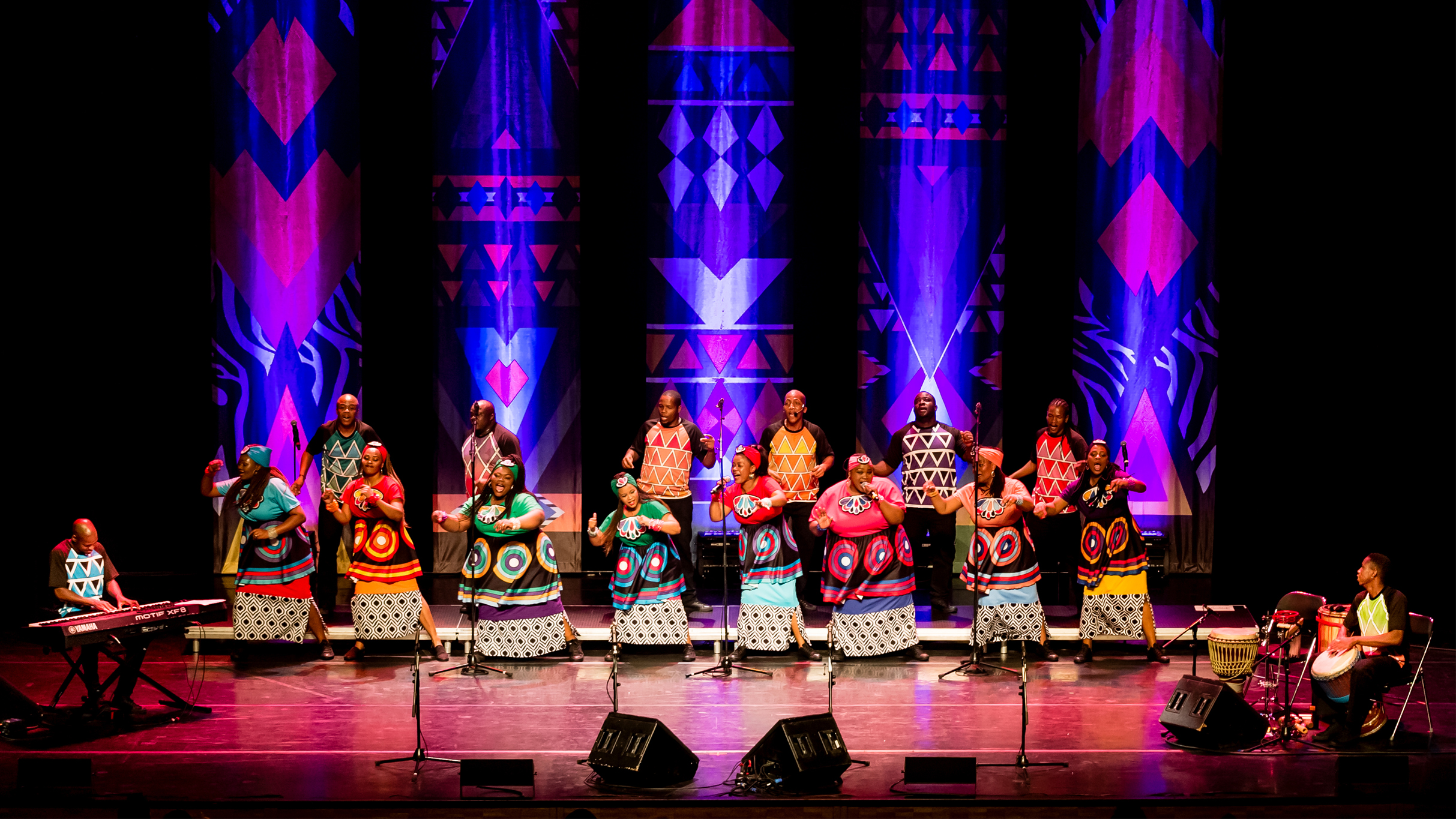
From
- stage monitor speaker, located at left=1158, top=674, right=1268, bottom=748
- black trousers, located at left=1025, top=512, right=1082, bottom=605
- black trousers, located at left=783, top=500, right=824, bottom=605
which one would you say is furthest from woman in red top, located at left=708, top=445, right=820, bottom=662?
stage monitor speaker, located at left=1158, top=674, right=1268, bottom=748

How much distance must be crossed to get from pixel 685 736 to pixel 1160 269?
610 cm

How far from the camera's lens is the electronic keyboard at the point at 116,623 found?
6047 mm

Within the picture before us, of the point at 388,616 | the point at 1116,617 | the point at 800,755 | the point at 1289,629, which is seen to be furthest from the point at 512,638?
the point at 1289,629

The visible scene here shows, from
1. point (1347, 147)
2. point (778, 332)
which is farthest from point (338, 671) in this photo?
point (1347, 147)

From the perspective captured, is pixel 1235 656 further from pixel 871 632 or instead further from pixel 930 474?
pixel 930 474

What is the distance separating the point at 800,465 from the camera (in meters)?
8.84

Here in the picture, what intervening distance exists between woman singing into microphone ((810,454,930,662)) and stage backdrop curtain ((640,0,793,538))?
2569mm

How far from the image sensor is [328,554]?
30.8ft

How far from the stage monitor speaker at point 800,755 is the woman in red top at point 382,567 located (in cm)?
296

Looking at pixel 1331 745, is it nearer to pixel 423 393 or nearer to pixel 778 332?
pixel 778 332

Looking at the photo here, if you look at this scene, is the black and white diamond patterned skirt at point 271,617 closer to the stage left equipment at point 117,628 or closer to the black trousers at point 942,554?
the stage left equipment at point 117,628

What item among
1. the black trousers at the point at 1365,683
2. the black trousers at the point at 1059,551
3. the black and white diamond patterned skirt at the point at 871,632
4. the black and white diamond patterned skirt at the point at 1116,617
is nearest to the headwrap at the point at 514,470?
the black and white diamond patterned skirt at the point at 871,632

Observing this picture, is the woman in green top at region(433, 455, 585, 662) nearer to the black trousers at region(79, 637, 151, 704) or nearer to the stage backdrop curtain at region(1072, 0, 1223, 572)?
the black trousers at region(79, 637, 151, 704)

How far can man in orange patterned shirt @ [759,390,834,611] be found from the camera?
8758mm
